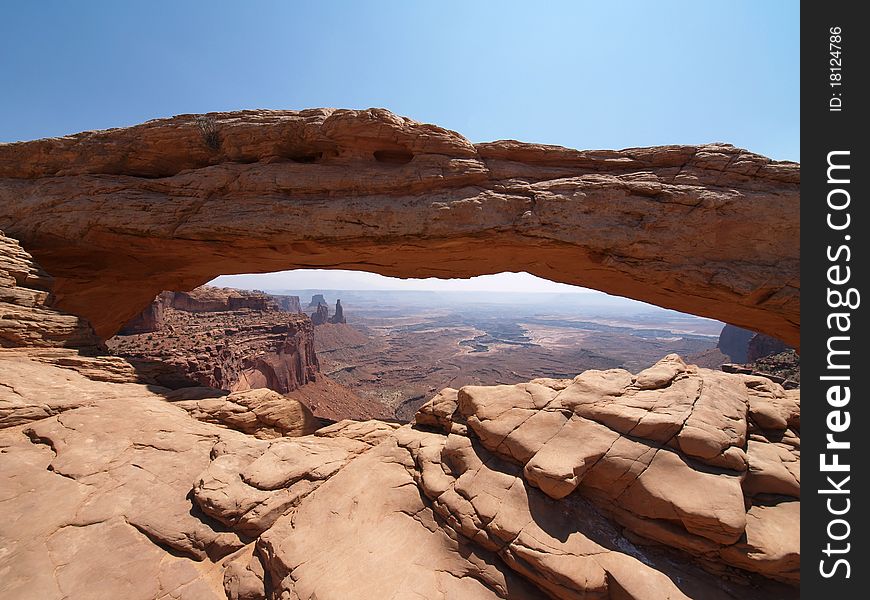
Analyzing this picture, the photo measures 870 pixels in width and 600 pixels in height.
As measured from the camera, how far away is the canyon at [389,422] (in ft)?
12.6

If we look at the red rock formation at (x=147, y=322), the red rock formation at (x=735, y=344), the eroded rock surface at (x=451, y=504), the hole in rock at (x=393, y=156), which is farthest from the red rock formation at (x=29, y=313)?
the red rock formation at (x=735, y=344)

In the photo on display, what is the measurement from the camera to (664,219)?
8305mm

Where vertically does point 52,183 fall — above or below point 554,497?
above

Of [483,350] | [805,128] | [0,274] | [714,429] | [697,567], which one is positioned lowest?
[483,350]

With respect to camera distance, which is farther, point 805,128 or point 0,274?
point 0,274

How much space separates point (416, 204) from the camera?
9.12 m

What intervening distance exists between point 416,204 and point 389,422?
19.7ft

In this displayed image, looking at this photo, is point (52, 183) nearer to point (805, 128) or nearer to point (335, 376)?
point (805, 128)

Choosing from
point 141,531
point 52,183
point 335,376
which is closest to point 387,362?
point 335,376

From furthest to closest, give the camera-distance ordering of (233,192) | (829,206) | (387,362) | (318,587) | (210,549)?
(387,362), (233,192), (829,206), (210,549), (318,587)

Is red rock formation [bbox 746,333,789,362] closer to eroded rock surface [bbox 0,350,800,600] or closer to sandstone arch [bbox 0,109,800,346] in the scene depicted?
sandstone arch [bbox 0,109,800,346]

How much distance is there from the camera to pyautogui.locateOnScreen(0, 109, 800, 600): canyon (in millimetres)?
3838

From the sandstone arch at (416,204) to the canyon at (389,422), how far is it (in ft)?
0.25

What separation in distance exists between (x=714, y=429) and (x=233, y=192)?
1268 cm
